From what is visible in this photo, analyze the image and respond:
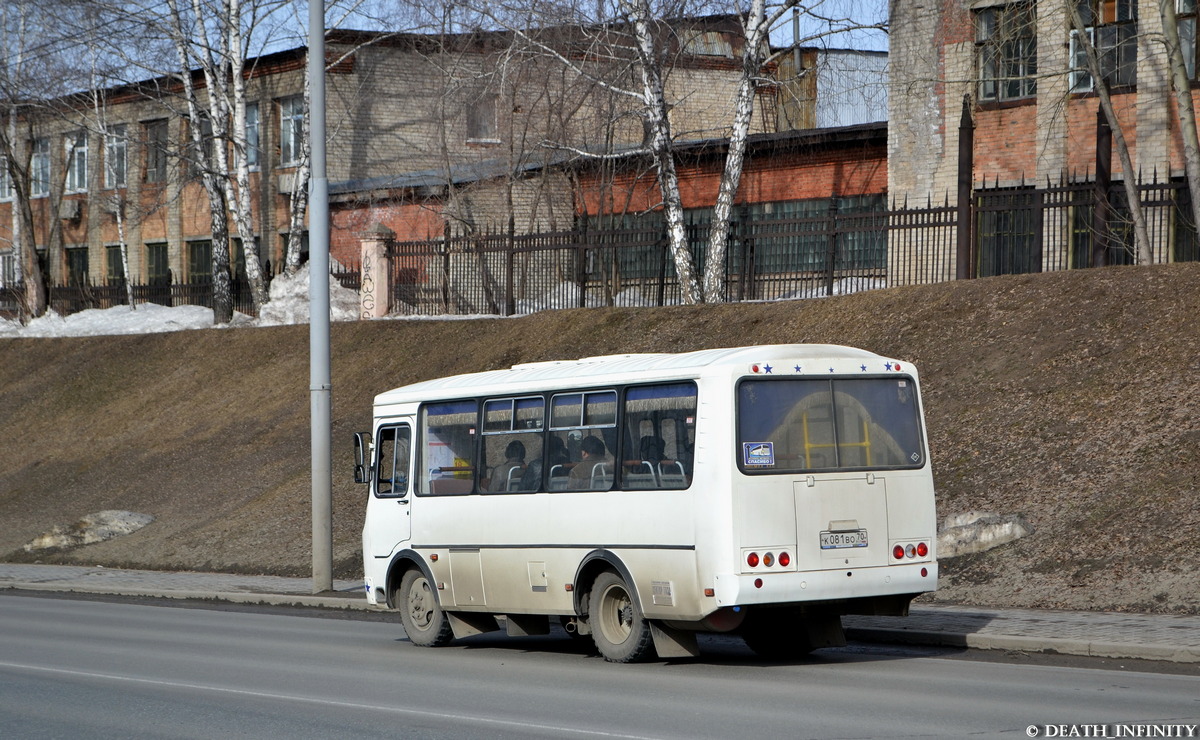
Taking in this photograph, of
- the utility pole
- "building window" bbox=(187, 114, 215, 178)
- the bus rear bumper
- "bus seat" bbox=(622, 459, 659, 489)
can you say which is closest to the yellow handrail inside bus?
the bus rear bumper

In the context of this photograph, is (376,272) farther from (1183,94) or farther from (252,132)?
(1183,94)

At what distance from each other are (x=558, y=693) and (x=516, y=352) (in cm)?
1895

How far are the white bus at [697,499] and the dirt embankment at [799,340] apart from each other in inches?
142

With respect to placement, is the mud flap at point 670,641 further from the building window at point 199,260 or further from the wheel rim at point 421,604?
the building window at point 199,260

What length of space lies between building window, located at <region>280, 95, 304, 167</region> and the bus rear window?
37.1 m

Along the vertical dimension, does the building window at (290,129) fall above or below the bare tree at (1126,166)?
above

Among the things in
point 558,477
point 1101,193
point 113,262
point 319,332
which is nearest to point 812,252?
point 1101,193

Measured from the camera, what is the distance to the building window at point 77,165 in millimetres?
54250

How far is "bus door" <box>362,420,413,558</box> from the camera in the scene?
591 inches

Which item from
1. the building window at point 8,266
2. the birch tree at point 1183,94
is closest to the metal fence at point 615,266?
the birch tree at point 1183,94

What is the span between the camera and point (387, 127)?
4781 centimetres

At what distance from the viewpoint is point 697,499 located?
1167cm

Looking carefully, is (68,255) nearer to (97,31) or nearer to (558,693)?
(97,31)

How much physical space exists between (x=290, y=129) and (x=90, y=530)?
23263mm
